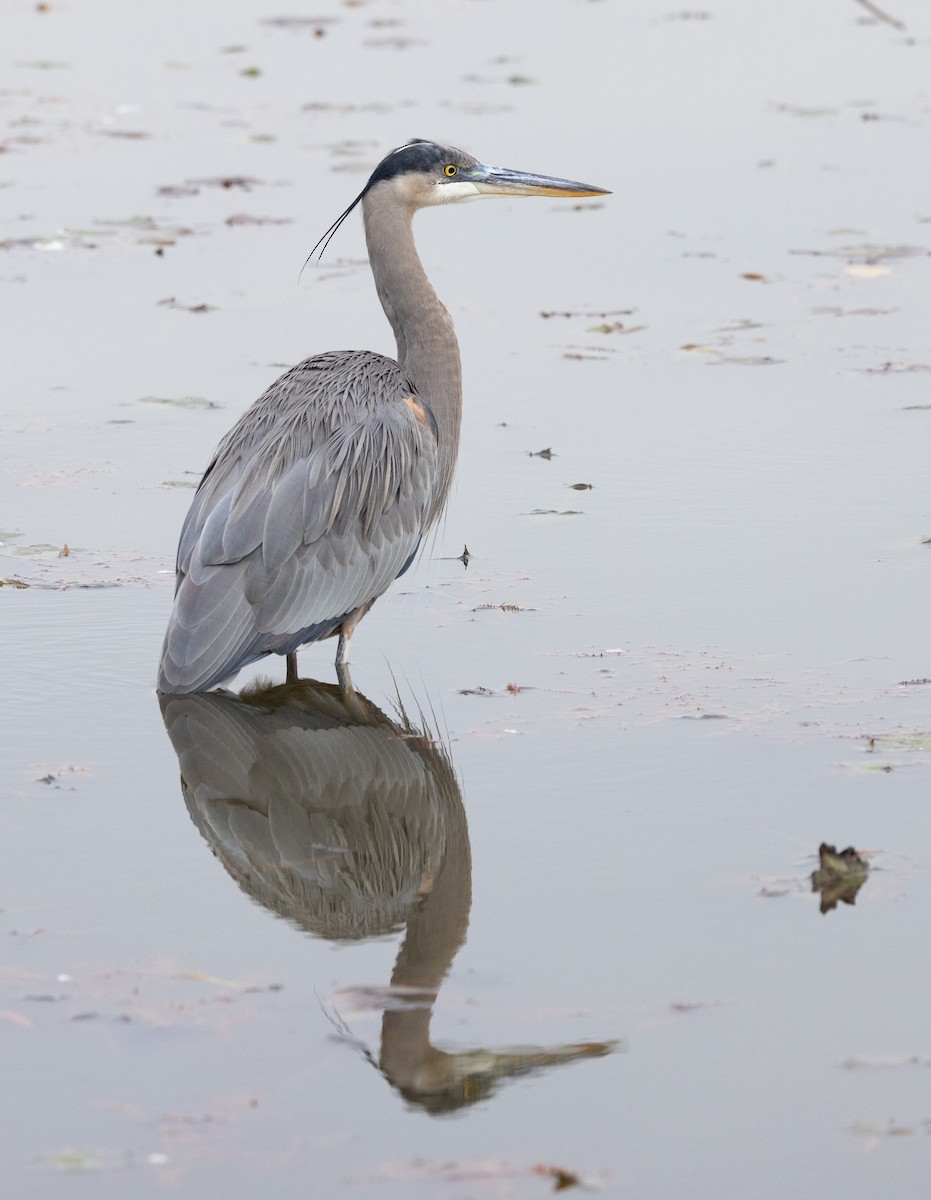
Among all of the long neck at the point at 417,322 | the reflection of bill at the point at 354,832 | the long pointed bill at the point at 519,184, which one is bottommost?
the reflection of bill at the point at 354,832

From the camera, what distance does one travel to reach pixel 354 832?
16.0 feet

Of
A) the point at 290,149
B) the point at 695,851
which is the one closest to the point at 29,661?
the point at 695,851

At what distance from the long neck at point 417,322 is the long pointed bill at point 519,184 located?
339 millimetres

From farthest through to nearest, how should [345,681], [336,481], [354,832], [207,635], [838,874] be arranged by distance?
A: [336,481], [345,681], [207,635], [354,832], [838,874]

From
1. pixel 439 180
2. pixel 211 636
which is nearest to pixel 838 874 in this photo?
pixel 211 636

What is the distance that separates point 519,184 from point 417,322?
748mm

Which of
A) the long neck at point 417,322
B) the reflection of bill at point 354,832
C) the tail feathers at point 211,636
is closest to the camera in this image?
the reflection of bill at point 354,832

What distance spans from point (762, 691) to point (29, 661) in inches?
90.9

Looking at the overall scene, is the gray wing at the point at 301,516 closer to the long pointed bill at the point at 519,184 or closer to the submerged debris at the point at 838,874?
the long pointed bill at the point at 519,184

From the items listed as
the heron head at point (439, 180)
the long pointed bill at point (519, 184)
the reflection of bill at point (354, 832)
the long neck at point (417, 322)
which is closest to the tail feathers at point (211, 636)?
the reflection of bill at point (354, 832)

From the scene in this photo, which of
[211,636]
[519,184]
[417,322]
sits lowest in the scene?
[211,636]

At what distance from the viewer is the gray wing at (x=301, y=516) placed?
19.0ft

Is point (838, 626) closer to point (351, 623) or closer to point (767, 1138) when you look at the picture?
point (351, 623)

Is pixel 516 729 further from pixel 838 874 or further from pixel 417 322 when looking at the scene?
pixel 417 322
